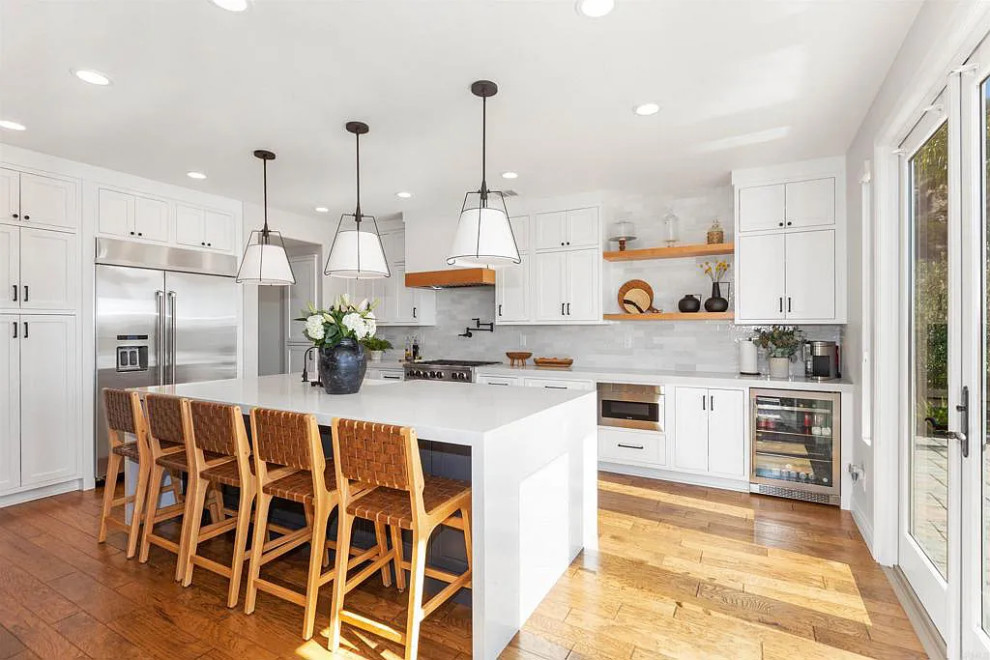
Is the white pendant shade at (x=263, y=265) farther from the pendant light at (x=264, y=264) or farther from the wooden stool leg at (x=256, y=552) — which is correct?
the wooden stool leg at (x=256, y=552)

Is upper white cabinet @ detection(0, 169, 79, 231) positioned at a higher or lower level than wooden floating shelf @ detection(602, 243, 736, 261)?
higher

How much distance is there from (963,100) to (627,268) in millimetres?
3228

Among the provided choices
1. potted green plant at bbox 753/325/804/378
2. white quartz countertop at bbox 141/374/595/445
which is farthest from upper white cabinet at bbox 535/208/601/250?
white quartz countertop at bbox 141/374/595/445

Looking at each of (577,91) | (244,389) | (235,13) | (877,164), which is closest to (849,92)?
(877,164)

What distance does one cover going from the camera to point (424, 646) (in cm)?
198

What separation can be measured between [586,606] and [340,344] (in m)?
1.78

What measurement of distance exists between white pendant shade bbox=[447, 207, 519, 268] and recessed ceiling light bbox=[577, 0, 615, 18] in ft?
2.87

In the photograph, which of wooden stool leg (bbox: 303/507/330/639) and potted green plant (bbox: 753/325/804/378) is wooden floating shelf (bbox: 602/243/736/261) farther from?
wooden stool leg (bbox: 303/507/330/639)

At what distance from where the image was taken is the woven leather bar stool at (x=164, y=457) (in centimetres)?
248

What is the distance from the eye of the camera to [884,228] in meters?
2.60

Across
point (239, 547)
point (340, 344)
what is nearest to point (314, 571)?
point (239, 547)

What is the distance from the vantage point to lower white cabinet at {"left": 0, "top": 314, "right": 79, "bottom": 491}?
11.7ft

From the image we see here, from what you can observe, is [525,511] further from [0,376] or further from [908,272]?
[0,376]

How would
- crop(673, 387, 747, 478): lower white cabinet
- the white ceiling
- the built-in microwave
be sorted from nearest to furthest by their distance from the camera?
the white ceiling, crop(673, 387, 747, 478): lower white cabinet, the built-in microwave
